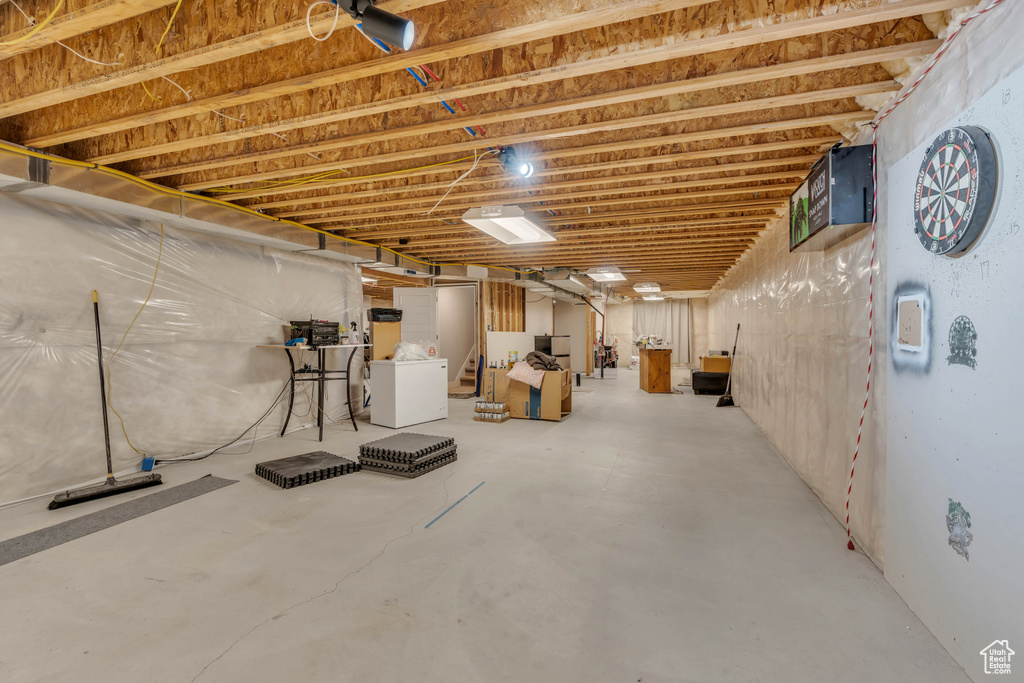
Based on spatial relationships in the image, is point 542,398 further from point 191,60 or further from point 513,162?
point 191,60

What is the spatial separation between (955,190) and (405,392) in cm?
500

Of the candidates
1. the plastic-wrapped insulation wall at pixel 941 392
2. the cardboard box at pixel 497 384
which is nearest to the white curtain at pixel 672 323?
the cardboard box at pixel 497 384

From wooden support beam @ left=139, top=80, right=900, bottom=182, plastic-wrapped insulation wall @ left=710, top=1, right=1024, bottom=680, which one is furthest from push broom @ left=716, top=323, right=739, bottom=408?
wooden support beam @ left=139, top=80, right=900, bottom=182

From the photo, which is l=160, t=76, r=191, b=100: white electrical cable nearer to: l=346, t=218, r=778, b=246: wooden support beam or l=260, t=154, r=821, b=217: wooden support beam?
l=260, t=154, r=821, b=217: wooden support beam

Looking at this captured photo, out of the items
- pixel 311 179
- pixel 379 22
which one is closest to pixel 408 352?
pixel 311 179

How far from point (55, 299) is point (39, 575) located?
7.10 ft

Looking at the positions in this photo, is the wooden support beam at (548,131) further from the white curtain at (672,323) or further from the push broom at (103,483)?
the white curtain at (672,323)

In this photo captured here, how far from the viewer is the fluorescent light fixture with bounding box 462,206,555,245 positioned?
3.59 meters

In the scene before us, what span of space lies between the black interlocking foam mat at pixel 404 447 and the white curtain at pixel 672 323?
11546mm

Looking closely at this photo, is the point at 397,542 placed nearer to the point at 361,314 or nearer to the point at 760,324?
the point at 361,314

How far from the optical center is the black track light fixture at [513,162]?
9.75 feet

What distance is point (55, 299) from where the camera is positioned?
3260 mm

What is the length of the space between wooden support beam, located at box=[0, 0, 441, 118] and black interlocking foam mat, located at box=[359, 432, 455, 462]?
2631 millimetres

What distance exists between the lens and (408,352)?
553cm
